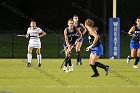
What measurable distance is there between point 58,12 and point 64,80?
53.0 meters

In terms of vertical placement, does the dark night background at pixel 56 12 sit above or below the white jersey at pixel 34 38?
above

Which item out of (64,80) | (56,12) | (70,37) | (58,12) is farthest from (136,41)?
(58,12)

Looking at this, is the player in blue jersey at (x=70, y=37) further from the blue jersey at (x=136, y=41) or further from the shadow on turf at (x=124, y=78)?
the blue jersey at (x=136, y=41)

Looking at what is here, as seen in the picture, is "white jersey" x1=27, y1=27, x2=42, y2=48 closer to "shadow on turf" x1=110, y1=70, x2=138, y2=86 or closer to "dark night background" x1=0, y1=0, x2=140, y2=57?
"shadow on turf" x1=110, y1=70, x2=138, y2=86

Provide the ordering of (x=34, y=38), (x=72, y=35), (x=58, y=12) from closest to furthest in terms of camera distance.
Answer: (x=72, y=35), (x=34, y=38), (x=58, y=12)

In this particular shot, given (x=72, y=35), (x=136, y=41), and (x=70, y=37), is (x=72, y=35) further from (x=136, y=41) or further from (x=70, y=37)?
(x=136, y=41)

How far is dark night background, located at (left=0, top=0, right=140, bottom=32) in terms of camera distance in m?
64.7

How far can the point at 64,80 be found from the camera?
1716 centimetres

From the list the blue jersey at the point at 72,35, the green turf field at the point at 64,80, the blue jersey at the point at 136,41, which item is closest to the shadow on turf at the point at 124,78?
the green turf field at the point at 64,80

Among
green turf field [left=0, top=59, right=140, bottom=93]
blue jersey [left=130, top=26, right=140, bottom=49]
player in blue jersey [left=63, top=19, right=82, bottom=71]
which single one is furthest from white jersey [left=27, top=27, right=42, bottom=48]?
blue jersey [left=130, top=26, right=140, bottom=49]

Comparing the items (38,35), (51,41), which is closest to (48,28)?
(51,41)

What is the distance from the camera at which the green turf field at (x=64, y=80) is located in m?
14.7

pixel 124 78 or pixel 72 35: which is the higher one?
pixel 72 35

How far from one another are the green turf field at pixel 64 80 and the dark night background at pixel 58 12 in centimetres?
4202
